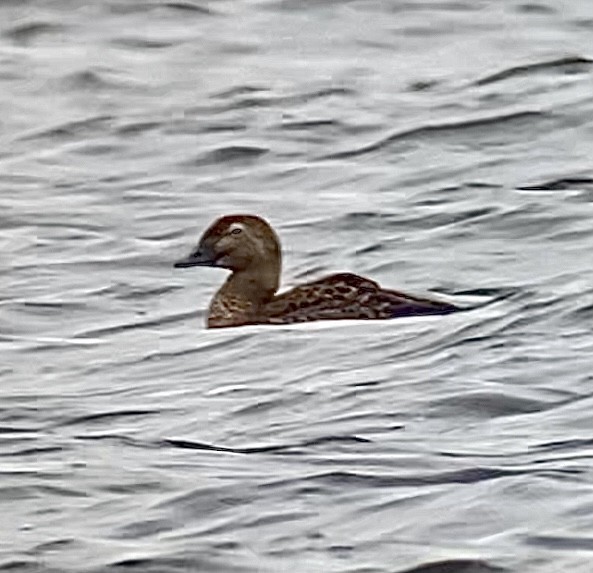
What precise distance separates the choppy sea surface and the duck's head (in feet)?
0.59

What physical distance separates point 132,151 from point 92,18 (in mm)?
3545

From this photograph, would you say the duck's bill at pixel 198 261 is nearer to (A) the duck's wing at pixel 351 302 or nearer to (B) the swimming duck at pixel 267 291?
(B) the swimming duck at pixel 267 291

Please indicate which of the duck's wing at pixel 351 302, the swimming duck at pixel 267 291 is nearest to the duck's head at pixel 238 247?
the swimming duck at pixel 267 291

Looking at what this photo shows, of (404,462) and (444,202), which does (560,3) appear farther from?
(404,462)

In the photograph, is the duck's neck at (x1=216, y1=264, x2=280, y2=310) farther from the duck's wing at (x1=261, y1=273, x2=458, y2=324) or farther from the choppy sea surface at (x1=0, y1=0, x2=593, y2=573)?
the duck's wing at (x1=261, y1=273, x2=458, y2=324)

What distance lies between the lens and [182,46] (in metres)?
18.0

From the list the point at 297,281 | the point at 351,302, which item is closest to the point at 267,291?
the point at 297,281

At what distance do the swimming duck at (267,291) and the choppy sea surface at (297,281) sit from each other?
0.31 feet

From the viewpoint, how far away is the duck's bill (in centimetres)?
1280

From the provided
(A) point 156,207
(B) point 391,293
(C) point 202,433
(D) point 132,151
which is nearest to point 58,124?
(D) point 132,151

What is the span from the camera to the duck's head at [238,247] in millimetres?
12805

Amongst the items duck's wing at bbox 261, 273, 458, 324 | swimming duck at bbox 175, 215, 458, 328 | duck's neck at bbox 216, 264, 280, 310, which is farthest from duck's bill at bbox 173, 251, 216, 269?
duck's wing at bbox 261, 273, 458, 324

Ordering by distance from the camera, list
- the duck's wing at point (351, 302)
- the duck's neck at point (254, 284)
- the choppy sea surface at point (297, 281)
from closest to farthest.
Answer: the choppy sea surface at point (297, 281) → the duck's wing at point (351, 302) → the duck's neck at point (254, 284)

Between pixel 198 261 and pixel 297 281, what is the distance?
49 centimetres
